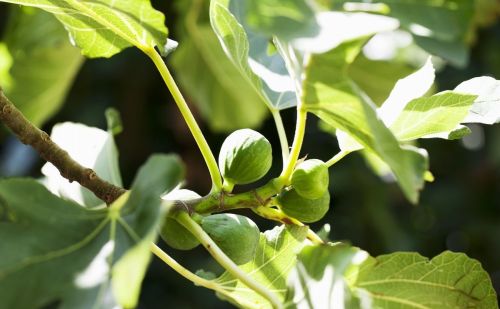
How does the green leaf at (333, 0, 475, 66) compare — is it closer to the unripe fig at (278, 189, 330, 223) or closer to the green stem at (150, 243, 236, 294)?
the unripe fig at (278, 189, 330, 223)

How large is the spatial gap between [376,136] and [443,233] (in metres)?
1.97

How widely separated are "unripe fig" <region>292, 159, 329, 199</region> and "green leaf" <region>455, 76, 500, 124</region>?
15cm

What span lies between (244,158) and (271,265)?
0.12 metres

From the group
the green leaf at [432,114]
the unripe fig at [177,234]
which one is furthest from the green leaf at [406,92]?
the unripe fig at [177,234]

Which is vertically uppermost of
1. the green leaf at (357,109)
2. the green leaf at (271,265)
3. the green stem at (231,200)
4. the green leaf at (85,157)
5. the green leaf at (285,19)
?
the green leaf at (285,19)

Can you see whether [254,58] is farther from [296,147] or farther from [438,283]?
[438,283]

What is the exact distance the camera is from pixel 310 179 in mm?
745

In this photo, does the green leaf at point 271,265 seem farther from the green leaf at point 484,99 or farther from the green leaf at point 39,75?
the green leaf at point 39,75

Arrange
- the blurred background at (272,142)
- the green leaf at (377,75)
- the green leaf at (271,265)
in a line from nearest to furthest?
the green leaf at (271,265) → the green leaf at (377,75) → the blurred background at (272,142)

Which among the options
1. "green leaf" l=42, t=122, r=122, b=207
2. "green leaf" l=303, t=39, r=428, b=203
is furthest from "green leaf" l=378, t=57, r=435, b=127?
"green leaf" l=42, t=122, r=122, b=207

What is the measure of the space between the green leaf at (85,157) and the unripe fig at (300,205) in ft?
0.70

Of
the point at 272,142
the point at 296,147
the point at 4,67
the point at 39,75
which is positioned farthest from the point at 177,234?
the point at 272,142

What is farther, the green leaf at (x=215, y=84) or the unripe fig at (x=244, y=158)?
the green leaf at (x=215, y=84)

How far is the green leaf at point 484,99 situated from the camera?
772 millimetres
